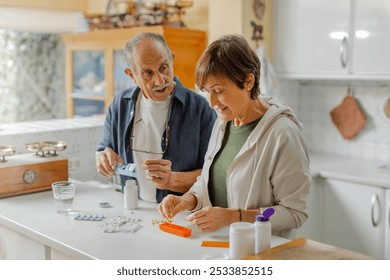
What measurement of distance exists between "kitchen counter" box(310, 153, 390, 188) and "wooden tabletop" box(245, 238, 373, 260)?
1354mm

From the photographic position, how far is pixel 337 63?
3.18 meters

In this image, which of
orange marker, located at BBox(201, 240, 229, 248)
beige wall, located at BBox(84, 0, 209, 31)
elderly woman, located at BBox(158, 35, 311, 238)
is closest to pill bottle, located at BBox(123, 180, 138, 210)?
elderly woman, located at BBox(158, 35, 311, 238)

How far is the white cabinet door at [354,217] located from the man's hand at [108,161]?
1383 millimetres

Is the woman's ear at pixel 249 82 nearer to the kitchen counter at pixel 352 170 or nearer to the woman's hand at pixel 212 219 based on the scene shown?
the woman's hand at pixel 212 219

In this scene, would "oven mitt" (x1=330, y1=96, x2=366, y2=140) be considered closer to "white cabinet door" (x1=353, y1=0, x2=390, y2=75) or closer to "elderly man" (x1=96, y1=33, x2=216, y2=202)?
"white cabinet door" (x1=353, y1=0, x2=390, y2=75)

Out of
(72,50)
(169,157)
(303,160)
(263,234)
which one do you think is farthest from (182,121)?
(72,50)

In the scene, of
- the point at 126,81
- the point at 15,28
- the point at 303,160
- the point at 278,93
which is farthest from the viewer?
the point at 15,28

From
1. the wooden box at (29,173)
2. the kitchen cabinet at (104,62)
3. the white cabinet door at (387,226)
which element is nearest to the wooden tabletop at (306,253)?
the wooden box at (29,173)

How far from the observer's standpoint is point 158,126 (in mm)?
2244

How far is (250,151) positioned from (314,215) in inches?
58.7

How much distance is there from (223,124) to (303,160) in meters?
0.33

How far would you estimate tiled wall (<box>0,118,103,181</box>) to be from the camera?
9.68 feet

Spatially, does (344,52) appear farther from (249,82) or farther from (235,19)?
(249,82)

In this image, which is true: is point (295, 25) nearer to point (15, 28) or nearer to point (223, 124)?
point (223, 124)
